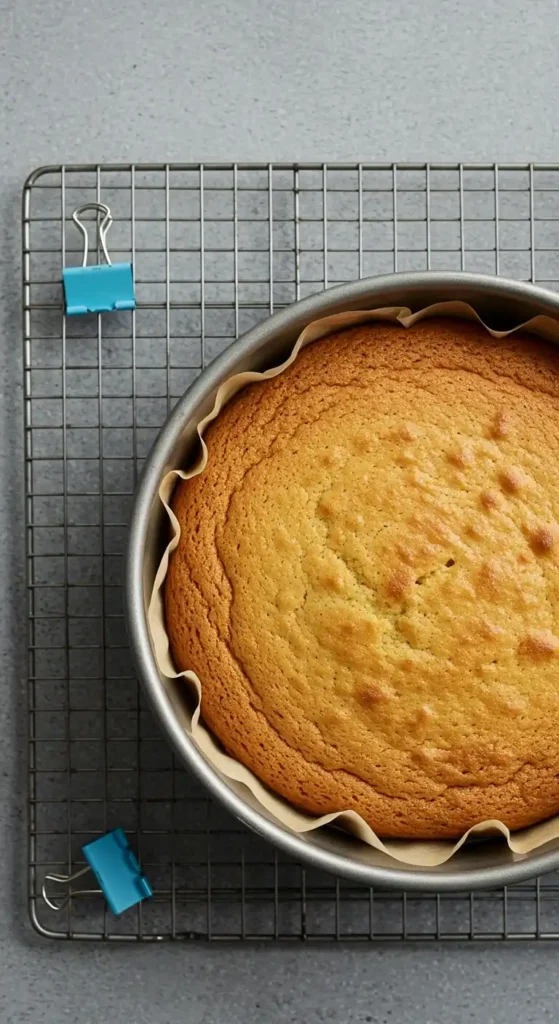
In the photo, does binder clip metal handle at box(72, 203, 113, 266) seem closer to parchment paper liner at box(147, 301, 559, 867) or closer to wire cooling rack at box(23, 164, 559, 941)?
wire cooling rack at box(23, 164, 559, 941)

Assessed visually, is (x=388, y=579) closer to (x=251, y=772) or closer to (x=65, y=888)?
(x=251, y=772)

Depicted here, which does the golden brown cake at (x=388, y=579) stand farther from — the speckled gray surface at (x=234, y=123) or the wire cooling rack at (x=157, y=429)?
the speckled gray surface at (x=234, y=123)

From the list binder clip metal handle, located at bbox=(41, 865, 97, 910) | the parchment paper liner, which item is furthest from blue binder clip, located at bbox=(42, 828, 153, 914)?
the parchment paper liner

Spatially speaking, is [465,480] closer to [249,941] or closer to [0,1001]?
[249,941]

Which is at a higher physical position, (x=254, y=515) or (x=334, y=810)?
(x=254, y=515)

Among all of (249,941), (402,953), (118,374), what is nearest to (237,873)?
(249,941)

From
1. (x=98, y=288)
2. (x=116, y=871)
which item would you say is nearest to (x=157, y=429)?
(x=98, y=288)
